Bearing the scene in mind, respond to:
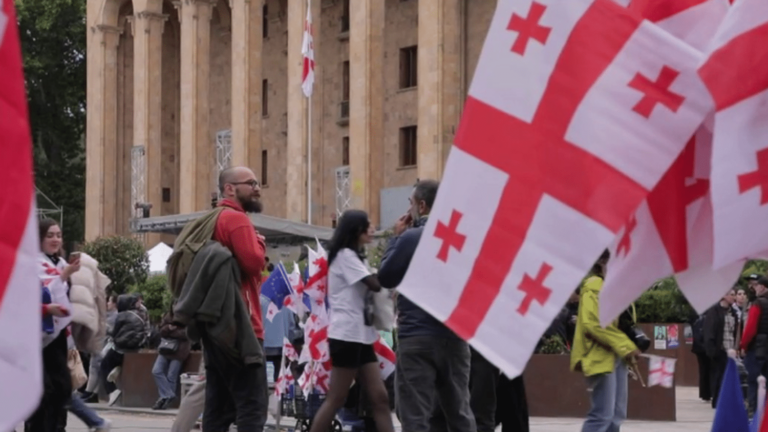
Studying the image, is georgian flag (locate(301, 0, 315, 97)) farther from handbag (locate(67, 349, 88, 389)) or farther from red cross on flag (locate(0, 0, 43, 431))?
red cross on flag (locate(0, 0, 43, 431))

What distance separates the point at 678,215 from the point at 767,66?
0.53 metres

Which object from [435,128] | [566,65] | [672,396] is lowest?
[672,396]

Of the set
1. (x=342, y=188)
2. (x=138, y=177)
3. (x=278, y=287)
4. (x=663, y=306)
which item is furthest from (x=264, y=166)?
(x=278, y=287)

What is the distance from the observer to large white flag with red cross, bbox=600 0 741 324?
4020 mm

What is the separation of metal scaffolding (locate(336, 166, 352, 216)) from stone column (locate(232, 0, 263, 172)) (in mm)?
2613

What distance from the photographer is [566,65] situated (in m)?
3.60

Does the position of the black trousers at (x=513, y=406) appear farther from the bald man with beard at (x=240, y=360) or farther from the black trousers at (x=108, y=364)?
the black trousers at (x=108, y=364)

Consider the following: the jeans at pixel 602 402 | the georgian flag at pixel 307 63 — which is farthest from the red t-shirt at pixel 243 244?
the georgian flag at pixel 307 63

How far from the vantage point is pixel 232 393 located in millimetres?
9383

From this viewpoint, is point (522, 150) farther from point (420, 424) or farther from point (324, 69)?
point (324, 69)

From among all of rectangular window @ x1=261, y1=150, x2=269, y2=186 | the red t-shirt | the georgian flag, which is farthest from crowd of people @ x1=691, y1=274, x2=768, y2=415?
rectangular window @ x1=261, y1=150, x2=269, y2=186

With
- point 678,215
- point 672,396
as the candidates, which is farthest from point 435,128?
point 678,215

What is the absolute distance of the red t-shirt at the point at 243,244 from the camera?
951cm

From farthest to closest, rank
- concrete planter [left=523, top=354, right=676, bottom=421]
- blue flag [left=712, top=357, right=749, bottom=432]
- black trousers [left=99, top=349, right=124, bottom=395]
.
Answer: black trousers [left=99, top=349, right=124, bottom=395] → concrete planter [left=523, top=354, right=676, bottom=421] → blue flag [left=712, top=357, right=749, bottom=432]
